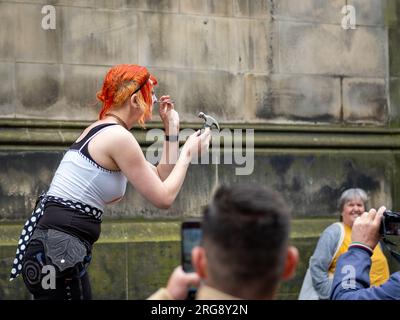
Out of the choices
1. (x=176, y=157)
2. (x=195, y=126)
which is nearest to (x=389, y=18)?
(x=195, y=126)

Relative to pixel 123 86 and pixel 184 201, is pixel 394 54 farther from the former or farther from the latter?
pixel 123 86

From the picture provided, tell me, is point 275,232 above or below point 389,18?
below

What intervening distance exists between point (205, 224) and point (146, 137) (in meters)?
5.81

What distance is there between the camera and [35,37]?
788 centimetres

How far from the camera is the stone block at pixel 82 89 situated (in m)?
7.93

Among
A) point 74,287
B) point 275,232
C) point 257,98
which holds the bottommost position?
point 74,287

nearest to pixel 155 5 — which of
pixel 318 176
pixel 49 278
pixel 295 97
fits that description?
pixel 295 97

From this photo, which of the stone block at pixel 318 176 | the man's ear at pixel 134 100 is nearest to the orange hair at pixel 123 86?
the man's ear at pixel 134 100

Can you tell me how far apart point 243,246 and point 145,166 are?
220 cm

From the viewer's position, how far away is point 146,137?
319 inches
